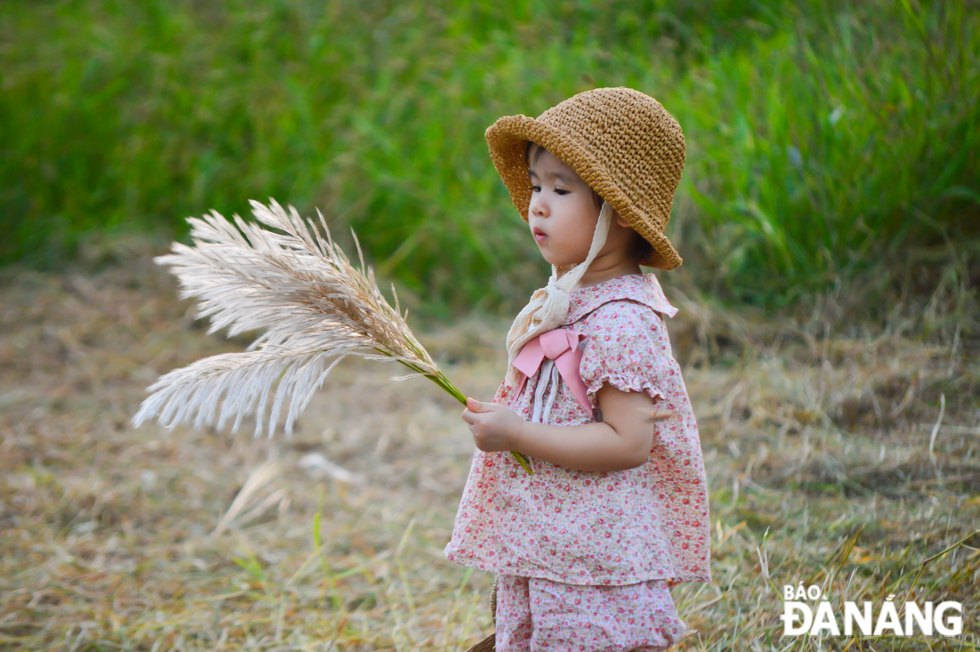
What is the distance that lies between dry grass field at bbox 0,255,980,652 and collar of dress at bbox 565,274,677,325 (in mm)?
772

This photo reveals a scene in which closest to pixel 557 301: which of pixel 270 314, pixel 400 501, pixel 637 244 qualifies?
pixel 637 244

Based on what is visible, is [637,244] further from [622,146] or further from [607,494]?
[607,494]

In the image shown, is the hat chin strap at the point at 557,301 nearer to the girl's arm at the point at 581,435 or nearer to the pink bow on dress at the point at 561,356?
the pink bow on dress at the point at 561,356

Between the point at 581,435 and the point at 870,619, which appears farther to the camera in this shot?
the point at 870,619

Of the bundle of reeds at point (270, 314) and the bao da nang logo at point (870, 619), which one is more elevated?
the bundle of reeds at point (270, 314)

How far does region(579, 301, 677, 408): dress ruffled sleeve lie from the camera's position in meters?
1.32

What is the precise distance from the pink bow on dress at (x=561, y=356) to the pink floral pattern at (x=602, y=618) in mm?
318

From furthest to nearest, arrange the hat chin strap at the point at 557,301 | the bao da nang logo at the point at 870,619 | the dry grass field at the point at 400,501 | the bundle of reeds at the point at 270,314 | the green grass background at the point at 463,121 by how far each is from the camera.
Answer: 1. the green grass background at the point at 463,121
2. the dry grass field at the point at 400,501
3. the bao da nang logo at the point at 870,619
4. the hat chin strap at the point at 557,301
5. the bundle of reeds at the point at 270,314

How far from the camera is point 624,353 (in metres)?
1.32

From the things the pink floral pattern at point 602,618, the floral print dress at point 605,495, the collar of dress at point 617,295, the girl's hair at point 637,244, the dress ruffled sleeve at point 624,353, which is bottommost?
the pink floral pattern at point 602,618

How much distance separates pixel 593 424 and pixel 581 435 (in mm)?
29

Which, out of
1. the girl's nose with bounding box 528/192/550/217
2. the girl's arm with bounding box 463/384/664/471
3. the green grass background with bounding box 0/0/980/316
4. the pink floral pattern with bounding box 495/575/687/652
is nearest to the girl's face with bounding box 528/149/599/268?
the girl's nose with bounding box 528/192/550/217

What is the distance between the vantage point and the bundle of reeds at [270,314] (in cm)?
127

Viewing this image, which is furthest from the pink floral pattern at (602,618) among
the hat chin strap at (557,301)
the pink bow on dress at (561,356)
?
A: the hat chin strap at (557,301)
